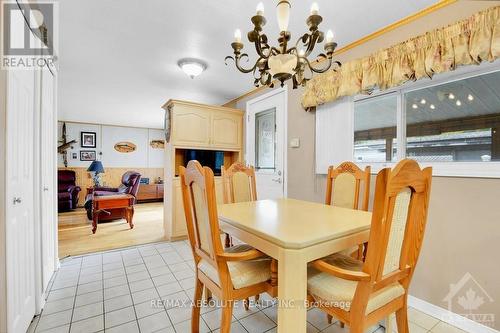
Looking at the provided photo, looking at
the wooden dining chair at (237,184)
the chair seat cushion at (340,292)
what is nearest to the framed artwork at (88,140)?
the wooden dining chair at (237,184)

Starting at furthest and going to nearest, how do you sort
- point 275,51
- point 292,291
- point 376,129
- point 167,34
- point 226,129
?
1. point 226,129
2. point 376,129
3. point 167,34
4. point 275,51
5. point 292,291

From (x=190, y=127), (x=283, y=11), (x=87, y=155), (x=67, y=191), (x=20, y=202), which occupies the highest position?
(x=283, y=11)

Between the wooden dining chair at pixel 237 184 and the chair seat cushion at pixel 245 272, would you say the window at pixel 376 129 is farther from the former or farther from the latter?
the chair seat cushion at pixel 245 272

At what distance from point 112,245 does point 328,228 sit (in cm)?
314

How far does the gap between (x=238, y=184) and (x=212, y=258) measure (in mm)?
1167

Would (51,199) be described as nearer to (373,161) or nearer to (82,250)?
(82,250)

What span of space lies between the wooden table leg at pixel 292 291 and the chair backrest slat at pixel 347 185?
3.51 feet

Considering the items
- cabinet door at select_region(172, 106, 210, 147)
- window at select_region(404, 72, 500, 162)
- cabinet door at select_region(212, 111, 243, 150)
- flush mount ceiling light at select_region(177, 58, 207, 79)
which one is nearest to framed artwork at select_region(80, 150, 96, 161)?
cabinet door at select_region(172, 106, 210, 147)

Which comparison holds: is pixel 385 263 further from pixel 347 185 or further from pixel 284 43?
pixel 284 43

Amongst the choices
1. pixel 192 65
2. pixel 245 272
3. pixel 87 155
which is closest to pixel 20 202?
pixel 245 272

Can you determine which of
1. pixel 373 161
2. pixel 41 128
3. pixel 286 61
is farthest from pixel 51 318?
pixel 373 161

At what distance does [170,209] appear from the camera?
3.45m

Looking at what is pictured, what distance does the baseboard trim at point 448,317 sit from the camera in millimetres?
1559

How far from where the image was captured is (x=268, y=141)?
3.46m
